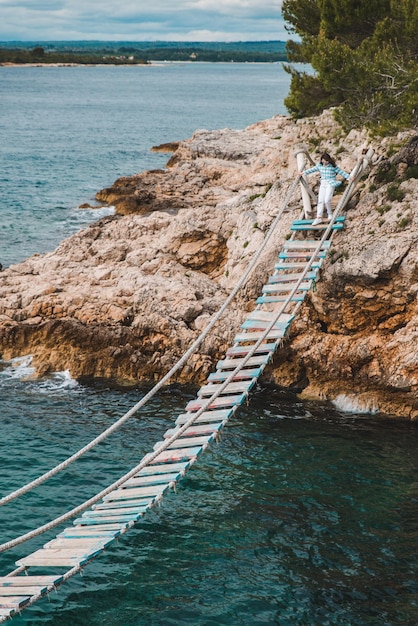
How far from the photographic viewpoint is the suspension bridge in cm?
1292

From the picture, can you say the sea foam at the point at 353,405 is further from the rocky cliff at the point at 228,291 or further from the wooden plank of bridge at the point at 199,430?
the wooden plank of bridge at the point at 199,430

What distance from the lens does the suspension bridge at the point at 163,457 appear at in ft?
42.4

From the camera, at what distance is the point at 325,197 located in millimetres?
21750

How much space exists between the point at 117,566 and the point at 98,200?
126 ft

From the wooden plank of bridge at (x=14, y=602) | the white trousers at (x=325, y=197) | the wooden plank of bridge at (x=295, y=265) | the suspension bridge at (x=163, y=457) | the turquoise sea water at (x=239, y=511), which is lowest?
the turquoise sea water at (x=239, y=511)

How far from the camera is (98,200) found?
167ft

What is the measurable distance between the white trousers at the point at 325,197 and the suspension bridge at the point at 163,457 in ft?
1.15

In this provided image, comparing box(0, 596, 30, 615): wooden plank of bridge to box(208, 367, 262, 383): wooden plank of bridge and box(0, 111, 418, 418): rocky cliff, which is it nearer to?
box(208, 367, 262, 383): wooden plank of bridge

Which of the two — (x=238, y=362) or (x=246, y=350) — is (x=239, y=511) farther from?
(x=246, y=350)

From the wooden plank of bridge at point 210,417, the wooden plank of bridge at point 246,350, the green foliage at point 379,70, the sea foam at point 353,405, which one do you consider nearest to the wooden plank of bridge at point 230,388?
the wooden plank of bridge at point 210,417

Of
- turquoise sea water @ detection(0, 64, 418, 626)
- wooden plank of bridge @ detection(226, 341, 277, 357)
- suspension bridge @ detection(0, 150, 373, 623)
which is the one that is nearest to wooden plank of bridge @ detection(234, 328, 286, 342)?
suspension bridge @ detection(0, 150, 373, 623)

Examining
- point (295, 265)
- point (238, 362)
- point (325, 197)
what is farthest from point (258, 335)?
point (325, 197)

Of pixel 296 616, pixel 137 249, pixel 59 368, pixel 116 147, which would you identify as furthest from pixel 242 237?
pixel 116 147

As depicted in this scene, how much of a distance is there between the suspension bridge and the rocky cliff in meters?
0.99
